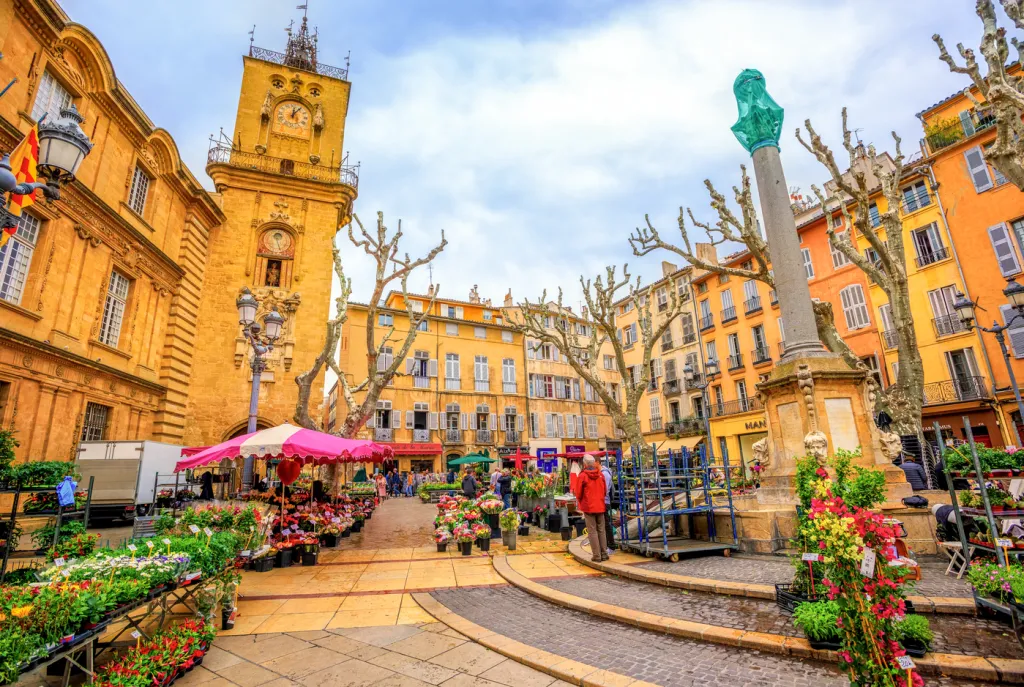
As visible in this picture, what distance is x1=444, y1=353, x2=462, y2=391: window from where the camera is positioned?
108ft

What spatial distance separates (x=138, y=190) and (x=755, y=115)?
63.8 ft

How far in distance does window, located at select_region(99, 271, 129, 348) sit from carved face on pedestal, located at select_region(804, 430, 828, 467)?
1855 centimetres

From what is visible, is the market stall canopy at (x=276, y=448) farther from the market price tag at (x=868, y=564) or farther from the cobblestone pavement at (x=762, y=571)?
the market price tag at (x=868, y=564)

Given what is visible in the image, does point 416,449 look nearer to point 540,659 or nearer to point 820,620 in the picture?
point 540,659

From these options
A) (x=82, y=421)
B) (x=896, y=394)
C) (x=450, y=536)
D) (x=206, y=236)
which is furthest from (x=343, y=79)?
(x=896, y=394)

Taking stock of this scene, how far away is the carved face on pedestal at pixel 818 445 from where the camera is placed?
Answer: 737cm

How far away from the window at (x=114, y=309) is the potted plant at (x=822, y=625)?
18.5 m

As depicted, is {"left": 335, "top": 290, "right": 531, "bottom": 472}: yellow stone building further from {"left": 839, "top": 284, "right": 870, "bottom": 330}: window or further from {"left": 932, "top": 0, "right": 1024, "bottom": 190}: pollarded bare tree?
{"left": 932, "top": 0, "right": 1024, "bottom": 190}: pollarded bare tree

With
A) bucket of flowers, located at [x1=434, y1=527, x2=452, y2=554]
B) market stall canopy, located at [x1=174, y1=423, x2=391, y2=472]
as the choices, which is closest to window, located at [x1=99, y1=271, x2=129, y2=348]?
market stall canopy, located at [x1=174, y1=423, x2=391, y2=472]

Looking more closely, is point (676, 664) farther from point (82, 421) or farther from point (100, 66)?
point (100, 66)

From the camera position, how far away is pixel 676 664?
402 cm

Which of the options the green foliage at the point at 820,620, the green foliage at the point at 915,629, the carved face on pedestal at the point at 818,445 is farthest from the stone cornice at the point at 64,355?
the carved face on pedestal at the point at 818,445

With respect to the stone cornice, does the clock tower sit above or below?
above

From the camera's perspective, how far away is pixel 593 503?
766cm
